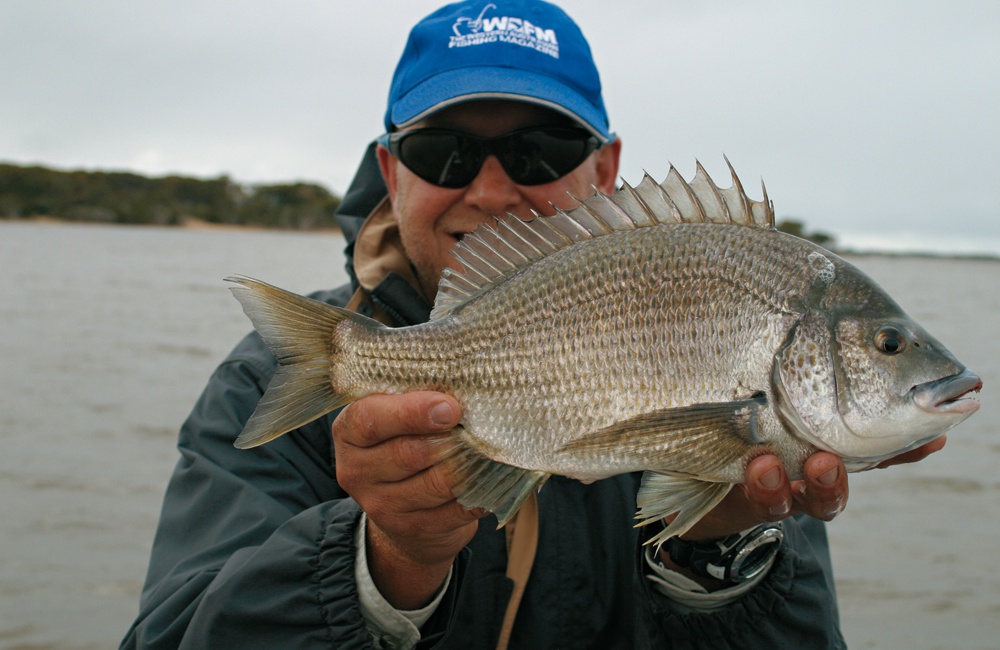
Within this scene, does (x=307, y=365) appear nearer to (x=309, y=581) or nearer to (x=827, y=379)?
(x=309, y=581)

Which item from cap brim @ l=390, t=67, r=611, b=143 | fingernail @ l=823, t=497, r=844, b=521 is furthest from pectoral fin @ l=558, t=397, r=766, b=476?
cap brim @ l=390, t=67, r=611, b=143

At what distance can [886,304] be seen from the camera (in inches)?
75.0

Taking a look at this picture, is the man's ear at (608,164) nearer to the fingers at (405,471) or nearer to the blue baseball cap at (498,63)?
the blue baseball cap at (498,63)

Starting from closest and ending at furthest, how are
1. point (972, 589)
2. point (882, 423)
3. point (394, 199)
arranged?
point (882, 423) → point (394, 199) → point (972, 589)

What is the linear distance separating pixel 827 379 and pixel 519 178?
5.44 ft

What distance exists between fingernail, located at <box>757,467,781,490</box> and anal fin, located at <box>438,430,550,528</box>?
1.87 ft

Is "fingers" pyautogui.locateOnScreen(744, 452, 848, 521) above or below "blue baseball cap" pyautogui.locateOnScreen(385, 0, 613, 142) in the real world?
below

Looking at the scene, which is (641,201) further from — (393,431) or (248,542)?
(248,542)

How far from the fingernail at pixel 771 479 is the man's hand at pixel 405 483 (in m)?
0.76

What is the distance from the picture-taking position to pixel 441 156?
3.09 metres

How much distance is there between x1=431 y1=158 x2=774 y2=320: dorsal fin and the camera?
2074mm

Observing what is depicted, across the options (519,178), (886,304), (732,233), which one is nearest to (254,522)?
(519,178)

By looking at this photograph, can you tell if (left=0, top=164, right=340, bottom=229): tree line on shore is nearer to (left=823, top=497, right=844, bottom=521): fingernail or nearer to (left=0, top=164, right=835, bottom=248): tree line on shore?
(left=0, top=164, right=835, bottom=248): tree line on shore

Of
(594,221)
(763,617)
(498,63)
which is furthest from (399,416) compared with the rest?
(498,63)
